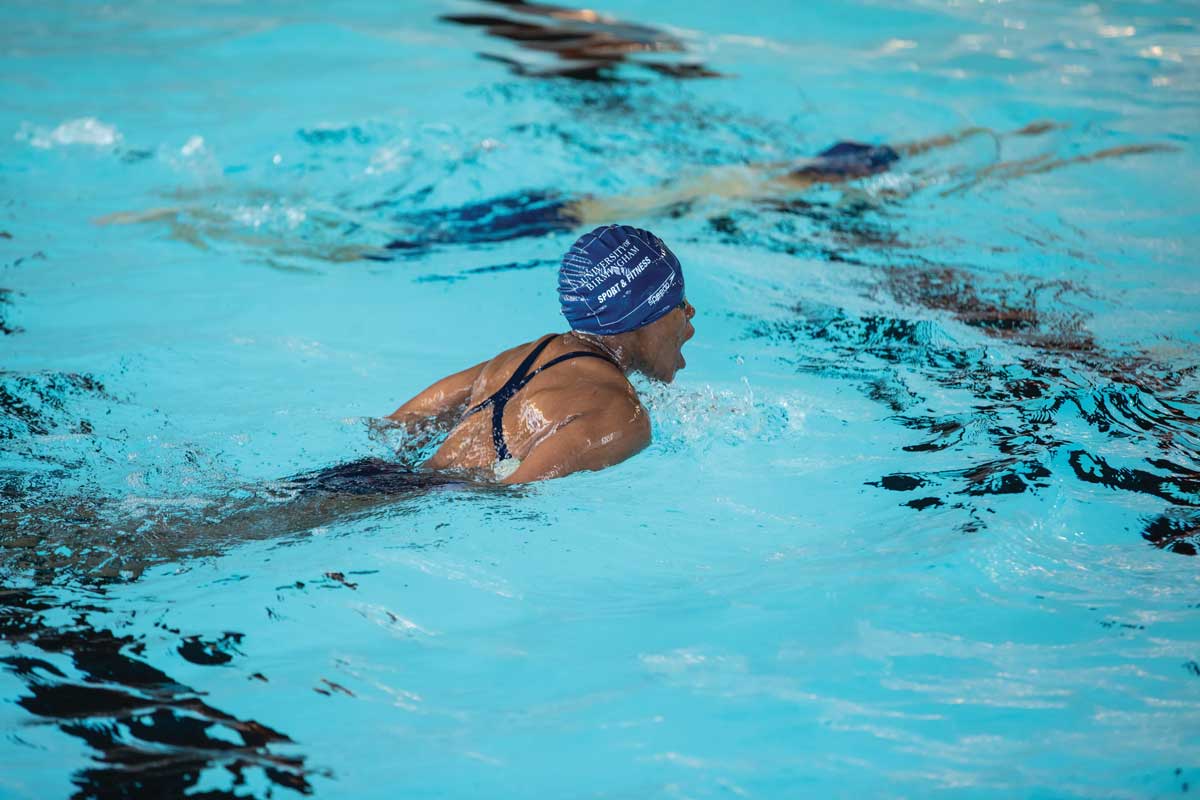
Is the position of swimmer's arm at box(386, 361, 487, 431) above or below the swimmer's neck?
below

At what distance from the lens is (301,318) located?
7102 millimetres

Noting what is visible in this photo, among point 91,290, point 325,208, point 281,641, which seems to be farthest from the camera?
point 325,208

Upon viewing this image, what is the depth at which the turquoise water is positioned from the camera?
2969 millimetres

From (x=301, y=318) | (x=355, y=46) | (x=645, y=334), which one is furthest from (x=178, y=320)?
(x=355, y=46)

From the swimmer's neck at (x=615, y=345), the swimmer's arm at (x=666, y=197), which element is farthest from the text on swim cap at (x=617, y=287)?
the swimmer's arm at (x=666, y=197)

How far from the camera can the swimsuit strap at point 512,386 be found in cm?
427

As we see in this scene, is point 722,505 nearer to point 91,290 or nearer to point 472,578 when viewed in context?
point 472,578

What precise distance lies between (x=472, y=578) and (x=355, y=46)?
1194 centimetres

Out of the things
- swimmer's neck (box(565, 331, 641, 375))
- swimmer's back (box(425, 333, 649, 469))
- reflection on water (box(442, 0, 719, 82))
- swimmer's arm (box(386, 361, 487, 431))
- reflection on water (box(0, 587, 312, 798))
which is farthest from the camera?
reflection on water (box(442, 0, 719, 82))

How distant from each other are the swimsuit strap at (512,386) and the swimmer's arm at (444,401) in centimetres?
33

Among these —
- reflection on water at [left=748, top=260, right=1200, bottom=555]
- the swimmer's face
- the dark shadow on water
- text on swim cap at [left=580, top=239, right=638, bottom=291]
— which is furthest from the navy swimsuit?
the dark shadow on water

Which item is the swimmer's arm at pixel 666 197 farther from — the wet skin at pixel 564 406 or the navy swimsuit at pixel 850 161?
the wet skin at pixel 564 406

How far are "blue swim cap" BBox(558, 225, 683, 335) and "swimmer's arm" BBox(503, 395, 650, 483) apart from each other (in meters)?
0.43

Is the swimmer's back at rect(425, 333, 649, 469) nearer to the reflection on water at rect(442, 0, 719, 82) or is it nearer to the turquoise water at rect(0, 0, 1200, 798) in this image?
the turquoise water at rect(0, 0, 1200, 798)
